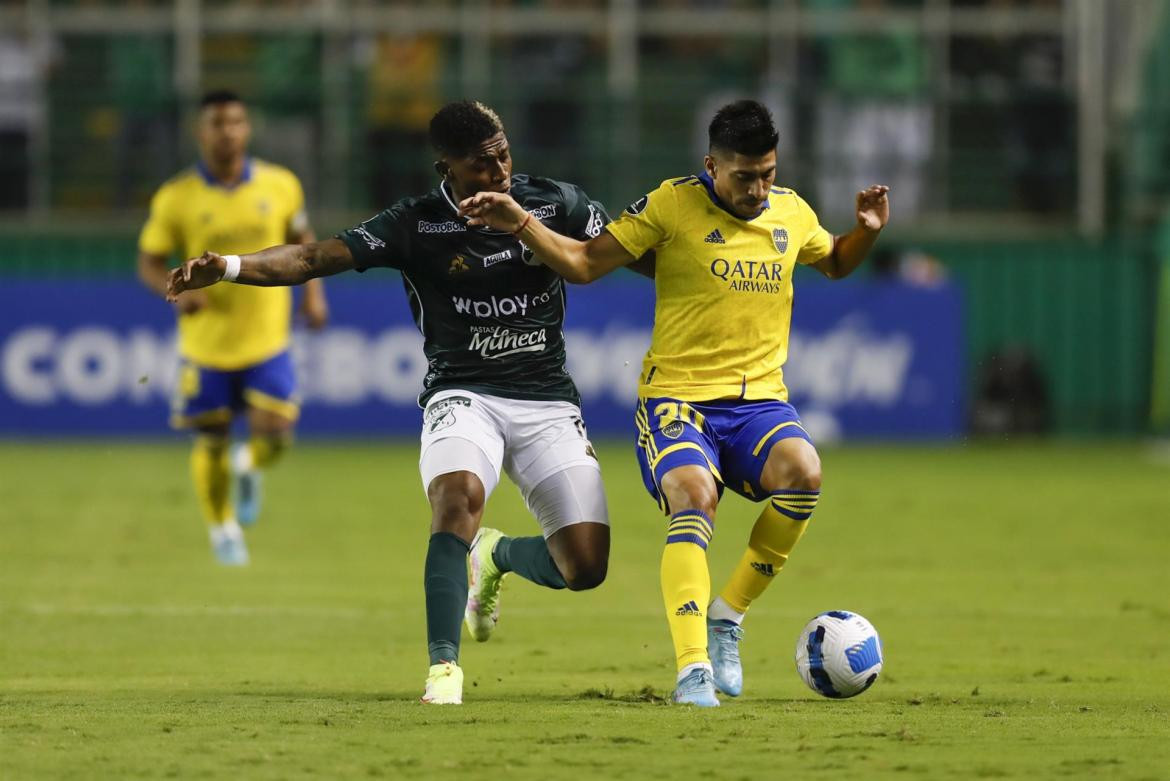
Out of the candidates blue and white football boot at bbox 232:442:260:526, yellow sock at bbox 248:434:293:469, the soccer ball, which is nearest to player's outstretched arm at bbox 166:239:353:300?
the soccer ball

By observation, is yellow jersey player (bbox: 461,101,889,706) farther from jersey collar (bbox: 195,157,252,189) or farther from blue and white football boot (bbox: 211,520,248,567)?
jersey collar (bbox: 195,157,252,189)

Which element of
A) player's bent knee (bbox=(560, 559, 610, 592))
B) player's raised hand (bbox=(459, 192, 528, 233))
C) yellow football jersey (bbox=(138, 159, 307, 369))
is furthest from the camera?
yellow football jersey (bbox=(138, 159, 307, 369))

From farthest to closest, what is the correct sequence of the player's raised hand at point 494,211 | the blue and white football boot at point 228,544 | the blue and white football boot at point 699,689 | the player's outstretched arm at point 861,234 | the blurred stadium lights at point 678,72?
the blurred stadium lights at point 678,72
the blue and white football boot at point 228,544
the player's outstretched arm at point 861,234
the player's raised hand at point 494,211
the blue and white football boot at point 699,689

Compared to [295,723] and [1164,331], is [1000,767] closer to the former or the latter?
[295,723]

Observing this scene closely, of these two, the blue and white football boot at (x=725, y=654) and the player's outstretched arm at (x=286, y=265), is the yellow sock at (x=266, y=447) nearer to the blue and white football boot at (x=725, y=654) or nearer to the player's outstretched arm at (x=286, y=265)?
the player's outstretched arm at (x=286, y=265)

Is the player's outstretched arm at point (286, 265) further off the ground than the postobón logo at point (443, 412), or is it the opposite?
the player's outstretched arm at point (286, 265)

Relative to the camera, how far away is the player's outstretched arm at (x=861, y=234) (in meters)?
8.18

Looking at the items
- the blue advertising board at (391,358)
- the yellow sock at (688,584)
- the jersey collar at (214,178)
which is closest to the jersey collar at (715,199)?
the yellow sock at (688,584)

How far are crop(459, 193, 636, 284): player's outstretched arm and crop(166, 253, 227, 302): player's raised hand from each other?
36.5 inches

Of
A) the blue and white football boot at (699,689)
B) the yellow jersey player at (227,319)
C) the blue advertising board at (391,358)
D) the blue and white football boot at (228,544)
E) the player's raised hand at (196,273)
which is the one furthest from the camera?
the blue advertising board at (391,358)

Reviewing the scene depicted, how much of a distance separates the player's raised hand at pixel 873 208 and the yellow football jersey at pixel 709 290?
37cm

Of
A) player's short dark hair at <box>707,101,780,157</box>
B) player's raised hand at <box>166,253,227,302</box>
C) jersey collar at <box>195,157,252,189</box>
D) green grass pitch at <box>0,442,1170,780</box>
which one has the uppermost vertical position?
jersey collar at <box>195,157,252,189</box>

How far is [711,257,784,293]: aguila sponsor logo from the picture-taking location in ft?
25.9

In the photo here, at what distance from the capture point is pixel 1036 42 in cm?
A: 2712
